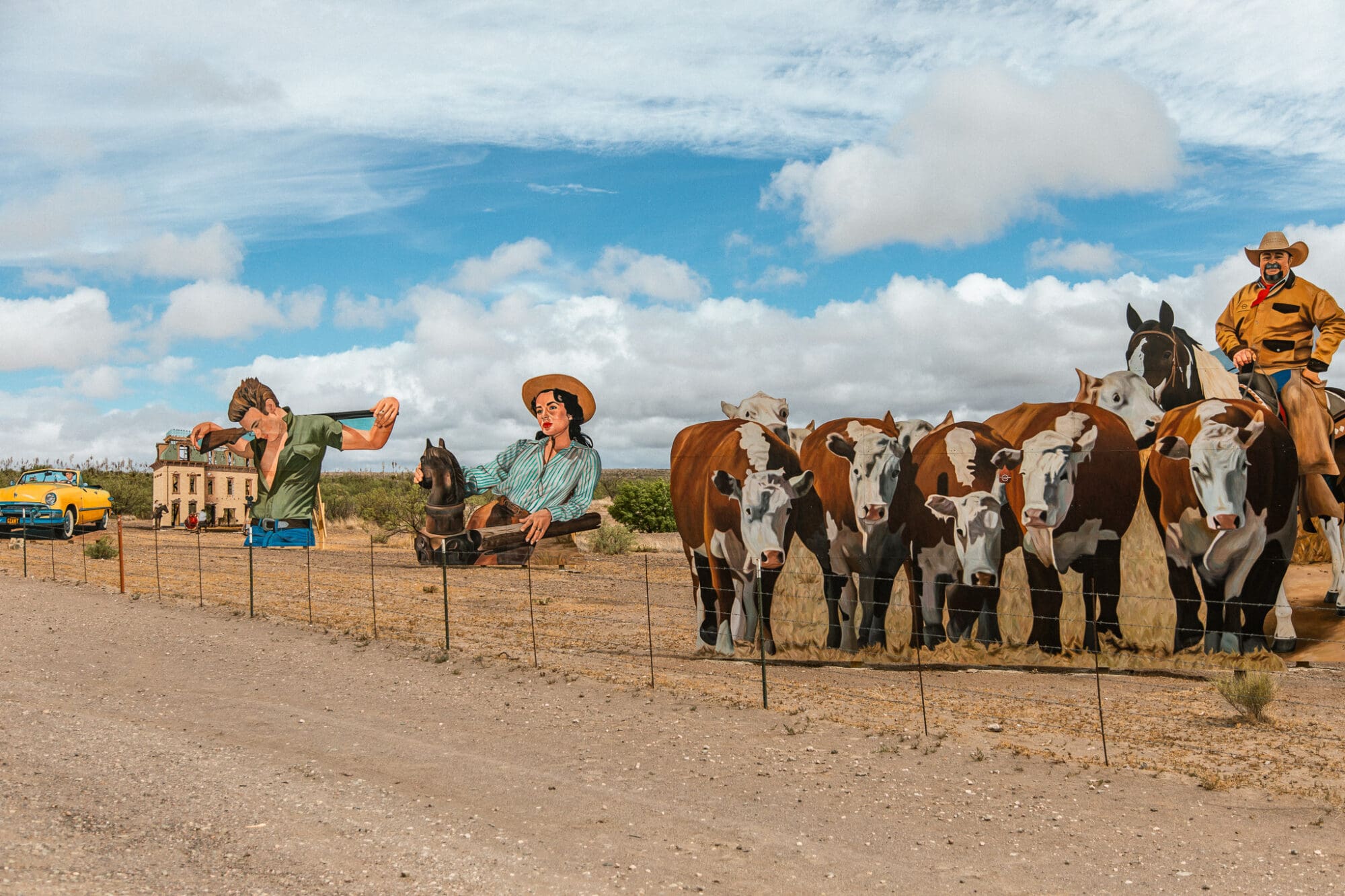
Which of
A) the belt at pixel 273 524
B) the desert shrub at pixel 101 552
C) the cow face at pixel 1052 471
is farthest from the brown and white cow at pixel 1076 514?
the desert shrub at pixel 101 552

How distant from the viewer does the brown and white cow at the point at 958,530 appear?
15.1 meters

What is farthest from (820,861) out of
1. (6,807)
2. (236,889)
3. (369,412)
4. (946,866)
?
(369,412)

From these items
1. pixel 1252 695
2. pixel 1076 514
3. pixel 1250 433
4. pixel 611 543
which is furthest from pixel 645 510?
pixel 1252 695

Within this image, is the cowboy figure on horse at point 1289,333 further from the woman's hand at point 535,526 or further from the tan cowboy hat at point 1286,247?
the woman's hand at point 535,526

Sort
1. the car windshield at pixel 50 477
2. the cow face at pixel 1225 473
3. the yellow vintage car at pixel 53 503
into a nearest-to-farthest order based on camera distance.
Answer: the cow face at pixel 1225 473
the yellow vintage car at pixel 53 503
the car windshield at pixel 50 477

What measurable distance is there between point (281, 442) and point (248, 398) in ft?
5.43

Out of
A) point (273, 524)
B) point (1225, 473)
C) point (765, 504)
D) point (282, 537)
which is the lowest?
point (282, 537)

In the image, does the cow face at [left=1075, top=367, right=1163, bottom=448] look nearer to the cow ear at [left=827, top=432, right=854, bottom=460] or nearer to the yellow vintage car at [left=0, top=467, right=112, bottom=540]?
the cow ear at [left=827, top=432, right=854, bottom=460]

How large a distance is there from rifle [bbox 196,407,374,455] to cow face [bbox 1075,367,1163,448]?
848 inches

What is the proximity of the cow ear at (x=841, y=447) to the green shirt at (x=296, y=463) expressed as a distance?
20303 mm

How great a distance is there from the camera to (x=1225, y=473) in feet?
48.5

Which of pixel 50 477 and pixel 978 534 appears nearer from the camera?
pixel 978 534

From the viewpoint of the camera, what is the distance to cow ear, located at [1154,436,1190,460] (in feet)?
49.3

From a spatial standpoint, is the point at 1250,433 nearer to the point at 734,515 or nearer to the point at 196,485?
the point at 734,515
